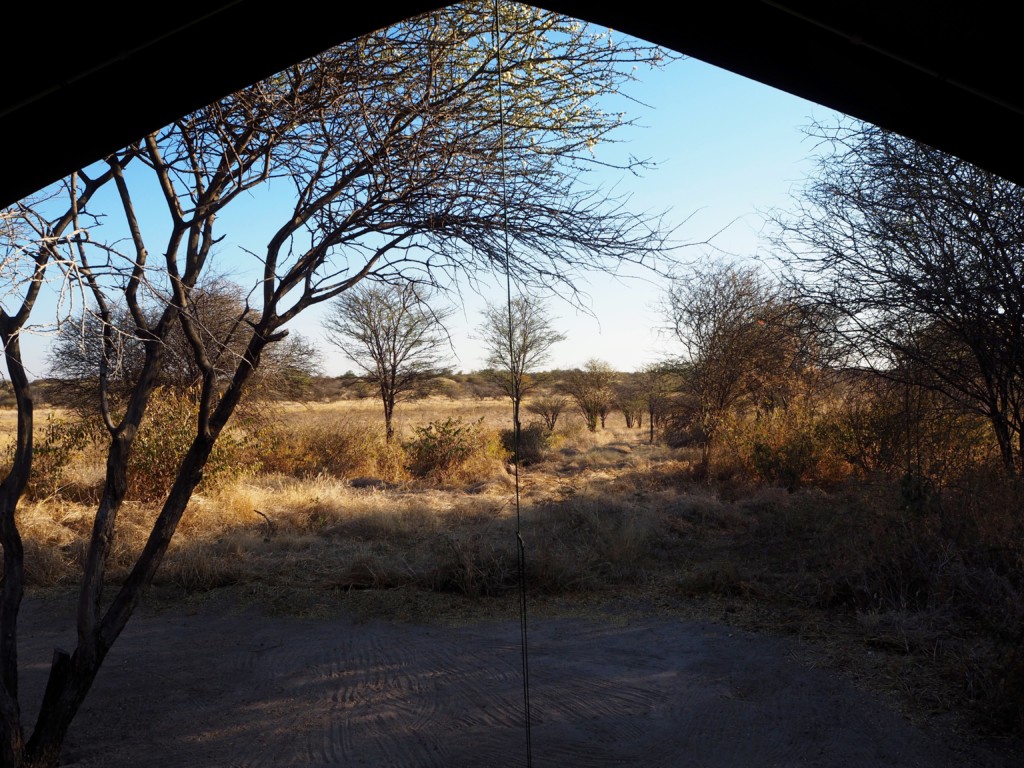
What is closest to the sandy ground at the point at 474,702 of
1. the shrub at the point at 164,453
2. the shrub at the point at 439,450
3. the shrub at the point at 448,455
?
the shrub at the point at 164,453

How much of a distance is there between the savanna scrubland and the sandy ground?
0.57 metres

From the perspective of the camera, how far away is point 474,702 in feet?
16.7

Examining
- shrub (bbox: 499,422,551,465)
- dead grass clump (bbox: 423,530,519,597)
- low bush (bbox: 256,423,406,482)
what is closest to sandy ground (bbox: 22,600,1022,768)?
dead grass clump (bbox: 423,530,519,597)

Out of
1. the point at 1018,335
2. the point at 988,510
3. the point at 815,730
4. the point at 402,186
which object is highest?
the point at 402,186

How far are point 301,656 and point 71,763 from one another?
2.13 metres

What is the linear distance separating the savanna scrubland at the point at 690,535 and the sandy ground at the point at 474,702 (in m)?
0.57

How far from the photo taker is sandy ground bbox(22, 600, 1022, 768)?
14.1 feet

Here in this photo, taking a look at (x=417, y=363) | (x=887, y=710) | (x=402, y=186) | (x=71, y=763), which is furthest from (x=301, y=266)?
(x=417, y=363)

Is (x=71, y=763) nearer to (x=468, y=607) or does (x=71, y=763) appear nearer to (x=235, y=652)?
(x=235, y=652)

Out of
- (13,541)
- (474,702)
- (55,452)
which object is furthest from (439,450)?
(13,541)

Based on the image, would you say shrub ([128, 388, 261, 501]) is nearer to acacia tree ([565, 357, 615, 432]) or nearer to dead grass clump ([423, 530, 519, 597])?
dead grass clump ([423, 530, 519, 597])

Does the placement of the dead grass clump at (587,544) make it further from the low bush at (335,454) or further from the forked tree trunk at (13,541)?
the low bush at (335,454)

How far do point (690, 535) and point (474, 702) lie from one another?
6047mm

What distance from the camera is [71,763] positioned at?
4227 millimetres
